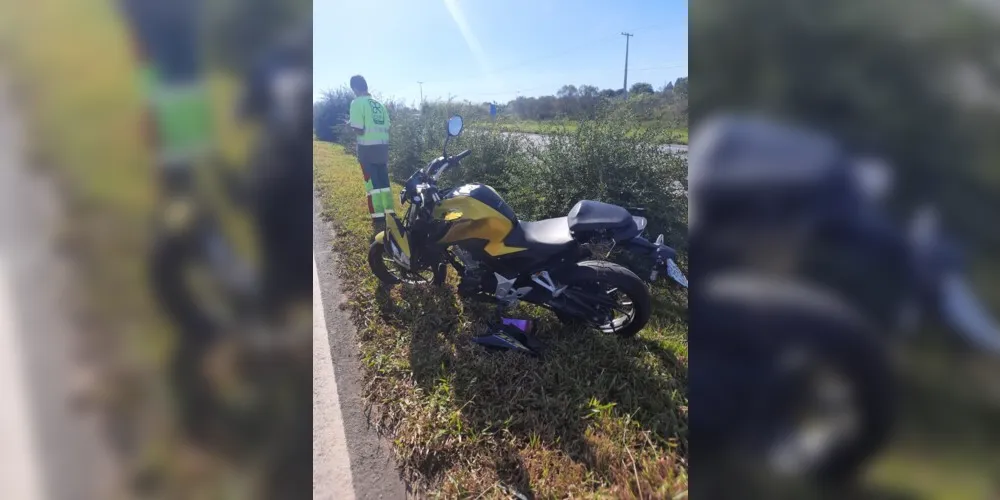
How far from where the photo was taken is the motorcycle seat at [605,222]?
109 inches

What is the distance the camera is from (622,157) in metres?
5.30

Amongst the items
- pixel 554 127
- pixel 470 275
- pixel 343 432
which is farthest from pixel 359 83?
pixel 343 432
